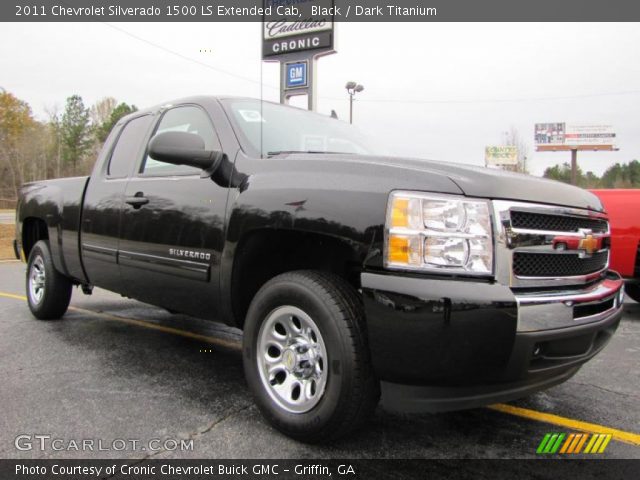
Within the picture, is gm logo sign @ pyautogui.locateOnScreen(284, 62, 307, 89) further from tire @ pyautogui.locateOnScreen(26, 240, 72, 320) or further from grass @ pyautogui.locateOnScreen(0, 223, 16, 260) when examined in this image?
tire @ pyautogui.locateOnScreen(26, 240, 72, 320)

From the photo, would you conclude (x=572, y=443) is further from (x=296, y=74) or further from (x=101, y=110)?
(x=101, y=110)

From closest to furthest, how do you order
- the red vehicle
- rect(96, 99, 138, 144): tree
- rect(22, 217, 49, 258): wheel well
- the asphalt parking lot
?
the asphalt parking lot, rect(22, 217, 49, 258): wheel well, the red vehicle, rect(96, 99, 138, 144): tree

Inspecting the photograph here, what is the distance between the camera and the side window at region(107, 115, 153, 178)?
159 inches

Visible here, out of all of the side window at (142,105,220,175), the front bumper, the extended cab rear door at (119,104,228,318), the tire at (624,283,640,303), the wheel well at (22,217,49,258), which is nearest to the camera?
the front bumper

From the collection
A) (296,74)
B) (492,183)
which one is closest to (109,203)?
(492,183)

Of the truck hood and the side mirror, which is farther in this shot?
the side mirror

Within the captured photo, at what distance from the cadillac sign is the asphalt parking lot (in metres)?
11.1

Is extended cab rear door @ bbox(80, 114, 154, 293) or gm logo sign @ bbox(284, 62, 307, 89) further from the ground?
gm logo sign @ bbox(284, 62, 307, 89)

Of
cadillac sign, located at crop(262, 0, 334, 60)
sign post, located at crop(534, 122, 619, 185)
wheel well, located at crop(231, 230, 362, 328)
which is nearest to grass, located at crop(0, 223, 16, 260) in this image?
cadillac sign, located at crop(262, 0, 334, 60)

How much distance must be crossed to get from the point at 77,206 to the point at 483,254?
361 cm

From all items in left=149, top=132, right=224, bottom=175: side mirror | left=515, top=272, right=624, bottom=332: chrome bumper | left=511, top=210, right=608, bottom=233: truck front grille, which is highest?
left=149, top=132, right=224, bottom=175: side mirror

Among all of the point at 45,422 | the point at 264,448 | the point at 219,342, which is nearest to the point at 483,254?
the point at 264,448

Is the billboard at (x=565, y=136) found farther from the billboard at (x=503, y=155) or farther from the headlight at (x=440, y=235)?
the headlight at (x=440, y=235)

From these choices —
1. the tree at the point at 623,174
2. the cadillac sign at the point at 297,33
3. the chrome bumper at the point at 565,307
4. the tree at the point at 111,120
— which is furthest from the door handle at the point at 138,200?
the tree at the point at 623,174
